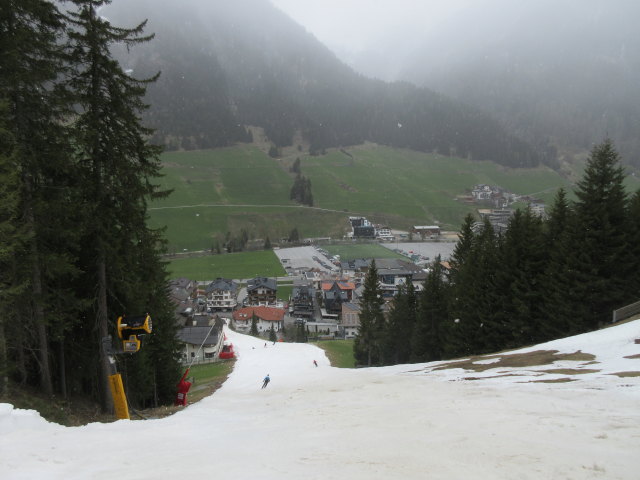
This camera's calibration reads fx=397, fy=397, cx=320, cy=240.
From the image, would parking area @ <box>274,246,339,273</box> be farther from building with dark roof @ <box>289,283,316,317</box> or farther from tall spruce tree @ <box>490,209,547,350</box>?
tall spruce tree @ <box>490,209,547,350</box>

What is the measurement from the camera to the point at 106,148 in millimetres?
12969

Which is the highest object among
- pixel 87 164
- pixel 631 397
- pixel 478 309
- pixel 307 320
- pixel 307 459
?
pixel 87 164

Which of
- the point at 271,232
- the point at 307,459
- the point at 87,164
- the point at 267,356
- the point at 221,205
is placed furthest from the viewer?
the point at 221,205

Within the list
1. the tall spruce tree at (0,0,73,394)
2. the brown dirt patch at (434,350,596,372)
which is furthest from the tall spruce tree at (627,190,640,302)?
the tall spruce tree at (0,0,73,394)

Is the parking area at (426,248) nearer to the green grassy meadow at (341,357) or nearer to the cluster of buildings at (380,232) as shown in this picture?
the cluster of buildings at (380,232)

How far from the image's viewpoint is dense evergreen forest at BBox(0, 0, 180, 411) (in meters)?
11.1

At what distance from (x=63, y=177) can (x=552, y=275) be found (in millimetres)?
26263

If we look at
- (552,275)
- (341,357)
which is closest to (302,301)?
(341,357)

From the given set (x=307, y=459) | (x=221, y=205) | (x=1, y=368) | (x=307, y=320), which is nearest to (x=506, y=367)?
(x=307, y=459)

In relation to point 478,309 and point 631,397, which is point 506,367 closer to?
point 631,397

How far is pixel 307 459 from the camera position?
555 cm

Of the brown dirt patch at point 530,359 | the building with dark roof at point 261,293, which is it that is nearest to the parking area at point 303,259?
the building with dark roof at point 261,293

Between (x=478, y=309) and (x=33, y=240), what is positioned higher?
(x=33, y=240)

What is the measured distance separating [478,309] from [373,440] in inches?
982
